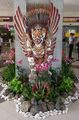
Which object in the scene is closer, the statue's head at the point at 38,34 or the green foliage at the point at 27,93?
the green foliage at the point at 27,93

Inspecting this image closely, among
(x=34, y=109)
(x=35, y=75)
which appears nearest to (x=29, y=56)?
(x=35, y=75)

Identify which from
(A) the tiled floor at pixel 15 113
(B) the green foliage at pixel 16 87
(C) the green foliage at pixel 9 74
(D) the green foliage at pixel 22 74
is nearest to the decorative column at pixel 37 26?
(D) the green foliage at pixel 22 74

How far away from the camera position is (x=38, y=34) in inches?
244

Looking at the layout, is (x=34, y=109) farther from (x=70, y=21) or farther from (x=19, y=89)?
(x=70, y=21)

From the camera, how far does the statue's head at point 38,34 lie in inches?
243

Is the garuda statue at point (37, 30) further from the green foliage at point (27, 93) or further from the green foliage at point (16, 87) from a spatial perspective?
the green foliage at point (27, 93)

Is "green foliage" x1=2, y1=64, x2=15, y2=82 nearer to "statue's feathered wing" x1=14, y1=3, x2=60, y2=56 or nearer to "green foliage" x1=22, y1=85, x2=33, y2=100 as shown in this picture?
"statue's feathered wing" x1=14, y1=3, x2=60, y2=56

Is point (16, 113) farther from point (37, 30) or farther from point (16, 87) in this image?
point (37, 30)

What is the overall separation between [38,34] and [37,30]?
0.39ft

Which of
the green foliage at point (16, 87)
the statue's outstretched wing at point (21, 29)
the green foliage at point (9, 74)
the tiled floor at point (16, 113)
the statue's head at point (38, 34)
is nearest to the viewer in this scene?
the tiled floor at point (16, 113)

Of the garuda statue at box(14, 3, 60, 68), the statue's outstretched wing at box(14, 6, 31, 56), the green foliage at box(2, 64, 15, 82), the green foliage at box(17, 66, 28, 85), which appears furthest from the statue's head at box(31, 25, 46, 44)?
the green foliage at box(2, 64, 15, 82)

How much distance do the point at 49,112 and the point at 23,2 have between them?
3.07m

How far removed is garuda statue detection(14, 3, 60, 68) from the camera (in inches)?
246

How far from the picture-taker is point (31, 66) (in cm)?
622
